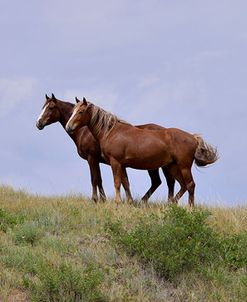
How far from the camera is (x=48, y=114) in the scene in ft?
49.0

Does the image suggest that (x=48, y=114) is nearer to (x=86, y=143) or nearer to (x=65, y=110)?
(x=65, y=110)

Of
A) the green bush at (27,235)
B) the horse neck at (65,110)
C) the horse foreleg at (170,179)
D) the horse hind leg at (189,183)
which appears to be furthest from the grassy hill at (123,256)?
the horse neck at (65,110)

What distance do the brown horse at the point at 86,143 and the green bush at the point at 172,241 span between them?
146 inches

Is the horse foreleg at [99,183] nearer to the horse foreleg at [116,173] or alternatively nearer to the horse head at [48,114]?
the horse foreleg at [116,173]

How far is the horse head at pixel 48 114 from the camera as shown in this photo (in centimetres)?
1491

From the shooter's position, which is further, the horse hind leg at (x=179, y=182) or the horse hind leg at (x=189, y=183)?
the horse hind leg at (x=179, y=182)

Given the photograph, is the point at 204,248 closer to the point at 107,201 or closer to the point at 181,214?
the point at 181,214

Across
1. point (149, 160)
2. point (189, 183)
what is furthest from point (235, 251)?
point (149, 160)

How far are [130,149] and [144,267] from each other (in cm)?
420

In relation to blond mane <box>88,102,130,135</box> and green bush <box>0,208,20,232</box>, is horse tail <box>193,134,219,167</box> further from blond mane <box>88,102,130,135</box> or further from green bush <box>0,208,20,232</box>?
green bush <box>0,208,20,232</box>

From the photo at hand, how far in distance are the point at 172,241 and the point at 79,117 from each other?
4.83 metres

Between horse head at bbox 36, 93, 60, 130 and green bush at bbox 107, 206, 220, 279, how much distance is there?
494cm

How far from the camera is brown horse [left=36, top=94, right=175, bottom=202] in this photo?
1441 centimetres

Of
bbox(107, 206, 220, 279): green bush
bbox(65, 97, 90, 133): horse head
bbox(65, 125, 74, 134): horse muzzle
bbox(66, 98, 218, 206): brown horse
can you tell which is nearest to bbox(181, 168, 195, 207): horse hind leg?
bbox(66, 98, 218, 206): brown horse
